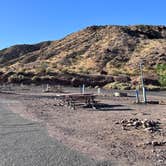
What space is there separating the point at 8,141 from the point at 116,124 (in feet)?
17.4

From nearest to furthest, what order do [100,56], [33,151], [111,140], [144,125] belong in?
[33,151] < [111,140] < [144,125] < [100,56]

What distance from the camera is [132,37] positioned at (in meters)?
125

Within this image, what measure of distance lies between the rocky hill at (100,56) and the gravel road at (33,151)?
205 ft

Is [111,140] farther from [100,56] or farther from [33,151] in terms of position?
[100,56]

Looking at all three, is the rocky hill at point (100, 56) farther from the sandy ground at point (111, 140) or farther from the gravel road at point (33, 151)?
the gravel road at point (33, 151)

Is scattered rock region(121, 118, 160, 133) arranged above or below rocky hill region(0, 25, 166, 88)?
below

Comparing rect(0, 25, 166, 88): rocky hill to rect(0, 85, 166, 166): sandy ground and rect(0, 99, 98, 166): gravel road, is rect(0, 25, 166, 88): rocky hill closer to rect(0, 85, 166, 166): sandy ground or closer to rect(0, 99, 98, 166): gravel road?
rect(0, 85, 166, 166): sandy ground

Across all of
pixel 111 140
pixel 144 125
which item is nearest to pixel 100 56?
pixel 144 125

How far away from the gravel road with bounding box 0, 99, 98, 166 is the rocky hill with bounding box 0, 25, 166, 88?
205ft

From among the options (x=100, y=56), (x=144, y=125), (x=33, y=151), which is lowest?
(x=33, y=151)

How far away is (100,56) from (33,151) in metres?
96.9

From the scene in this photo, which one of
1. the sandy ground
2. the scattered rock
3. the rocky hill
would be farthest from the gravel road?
the rocky hill

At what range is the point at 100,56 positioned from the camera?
10719 cm

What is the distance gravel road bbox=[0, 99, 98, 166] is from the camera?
942 cm
